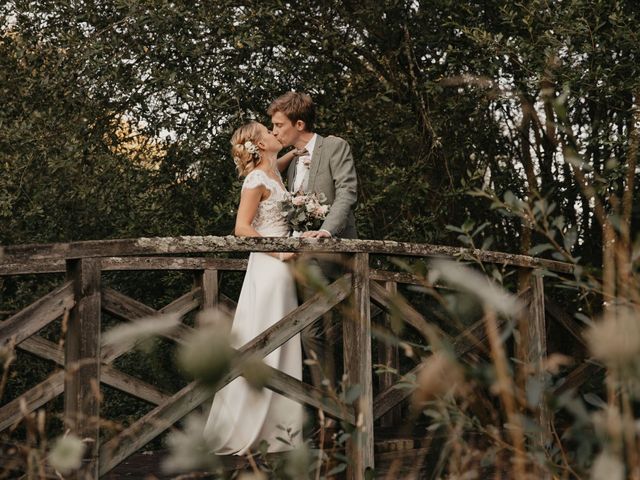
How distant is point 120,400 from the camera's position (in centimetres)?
897

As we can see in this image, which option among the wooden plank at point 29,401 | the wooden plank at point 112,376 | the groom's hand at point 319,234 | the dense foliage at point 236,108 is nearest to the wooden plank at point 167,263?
the wooden plank at point 112,376

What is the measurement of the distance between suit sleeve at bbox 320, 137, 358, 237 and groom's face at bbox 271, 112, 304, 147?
0.85 ft

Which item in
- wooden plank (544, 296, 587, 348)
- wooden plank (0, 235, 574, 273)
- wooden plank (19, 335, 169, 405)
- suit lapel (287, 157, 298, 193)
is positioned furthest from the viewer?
wooden plank (544, 296, 587, 348)

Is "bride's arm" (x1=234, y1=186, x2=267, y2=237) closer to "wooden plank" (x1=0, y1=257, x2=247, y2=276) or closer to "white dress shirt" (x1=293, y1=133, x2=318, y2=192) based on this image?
"white dress shirt" (x1=293, y1=133, x2=318, y2=192)

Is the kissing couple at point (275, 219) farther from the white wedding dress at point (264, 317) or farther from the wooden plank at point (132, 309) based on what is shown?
the wooden plank at point (132, 309)

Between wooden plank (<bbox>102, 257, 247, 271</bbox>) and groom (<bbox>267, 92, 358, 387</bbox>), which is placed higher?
groom (<bbox>267, 92, 358, 387</bbox>)

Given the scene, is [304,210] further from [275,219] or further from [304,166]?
[304,166]

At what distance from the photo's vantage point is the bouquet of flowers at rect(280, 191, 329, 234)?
511 cm

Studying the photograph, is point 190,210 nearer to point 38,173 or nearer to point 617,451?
point 38,173

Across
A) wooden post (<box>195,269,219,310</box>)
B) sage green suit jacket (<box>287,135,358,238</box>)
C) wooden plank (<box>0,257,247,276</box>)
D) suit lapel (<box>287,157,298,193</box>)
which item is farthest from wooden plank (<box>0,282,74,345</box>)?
wooden post (<box>195,269,219,310</box>)

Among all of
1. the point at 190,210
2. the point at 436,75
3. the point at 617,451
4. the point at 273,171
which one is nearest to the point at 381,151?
the point at 436,75

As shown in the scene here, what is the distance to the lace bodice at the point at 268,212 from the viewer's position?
211 inches

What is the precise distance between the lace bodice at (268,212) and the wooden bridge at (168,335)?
2.60 ft

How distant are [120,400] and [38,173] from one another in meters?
2.34
